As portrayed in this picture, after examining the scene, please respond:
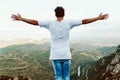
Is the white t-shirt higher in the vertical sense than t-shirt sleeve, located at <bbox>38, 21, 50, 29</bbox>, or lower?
lower

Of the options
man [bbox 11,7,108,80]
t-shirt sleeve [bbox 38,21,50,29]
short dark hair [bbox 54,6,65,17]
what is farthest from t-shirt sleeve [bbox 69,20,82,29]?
t-shirt sleeve [bbox 38,21,50,29]

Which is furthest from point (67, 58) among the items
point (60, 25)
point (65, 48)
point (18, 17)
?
point (18, 17)

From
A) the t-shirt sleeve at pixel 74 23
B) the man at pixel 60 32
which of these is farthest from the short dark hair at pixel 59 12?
the t-shirt sleeve at pixel 74 23

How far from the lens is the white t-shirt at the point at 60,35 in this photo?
1062 cm

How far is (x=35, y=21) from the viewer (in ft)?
34.7


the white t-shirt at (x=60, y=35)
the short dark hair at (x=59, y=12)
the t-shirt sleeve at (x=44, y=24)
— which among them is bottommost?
the white t-shirt at (x=60, y=35)

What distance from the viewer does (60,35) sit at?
34.8 ft

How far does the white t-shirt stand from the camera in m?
10.6

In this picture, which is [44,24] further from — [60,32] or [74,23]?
[74,23]

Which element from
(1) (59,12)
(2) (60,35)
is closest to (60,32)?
(2) (60,35)

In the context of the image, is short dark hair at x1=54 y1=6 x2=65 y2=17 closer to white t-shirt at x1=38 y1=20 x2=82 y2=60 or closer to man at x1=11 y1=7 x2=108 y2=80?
man at x1=11 y1=7 x2=108 y2=80

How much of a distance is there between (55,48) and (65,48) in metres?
0.31

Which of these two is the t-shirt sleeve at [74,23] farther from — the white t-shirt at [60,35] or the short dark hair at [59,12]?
the short dark hair at [59,12]

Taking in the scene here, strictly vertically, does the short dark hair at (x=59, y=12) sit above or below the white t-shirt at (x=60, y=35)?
above
